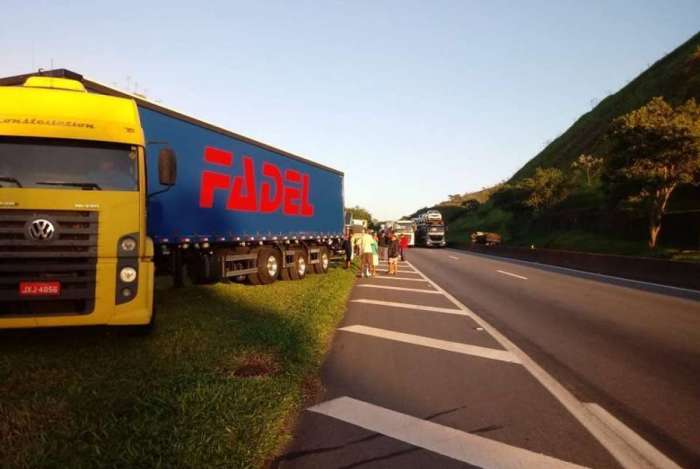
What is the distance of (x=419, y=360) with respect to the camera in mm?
7051

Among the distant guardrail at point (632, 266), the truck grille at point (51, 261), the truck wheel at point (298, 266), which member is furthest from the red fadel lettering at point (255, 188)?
the distant guardrail at point (632, 266)

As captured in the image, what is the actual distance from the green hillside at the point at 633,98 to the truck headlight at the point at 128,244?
4518 cm

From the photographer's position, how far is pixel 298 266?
1772 cm

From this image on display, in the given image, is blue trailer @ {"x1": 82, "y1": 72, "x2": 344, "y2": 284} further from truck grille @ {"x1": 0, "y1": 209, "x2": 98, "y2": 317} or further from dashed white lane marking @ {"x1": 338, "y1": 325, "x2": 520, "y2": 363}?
dashed white lane marking @ {"x1": 338, "y1": 325, "x2": 520, "y2": 363}

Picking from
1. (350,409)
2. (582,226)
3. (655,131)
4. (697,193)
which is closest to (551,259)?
(655,131)

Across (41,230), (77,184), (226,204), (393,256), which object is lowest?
(393,256)

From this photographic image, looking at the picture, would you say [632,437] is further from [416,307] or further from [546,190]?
[546,190]

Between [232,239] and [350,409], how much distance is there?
904 centimetres

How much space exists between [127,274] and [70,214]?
38.8 inches

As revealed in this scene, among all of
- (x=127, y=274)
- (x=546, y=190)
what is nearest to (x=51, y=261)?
(x=127, y=274)

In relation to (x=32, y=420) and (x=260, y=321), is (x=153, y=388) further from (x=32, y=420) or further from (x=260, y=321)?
(x=260, y=321)

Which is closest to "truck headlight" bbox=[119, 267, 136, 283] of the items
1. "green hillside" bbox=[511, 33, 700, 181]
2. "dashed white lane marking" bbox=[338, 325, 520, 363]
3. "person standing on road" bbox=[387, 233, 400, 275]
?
"dashed white lane marking" bbox=[338, 325, 520, 363]

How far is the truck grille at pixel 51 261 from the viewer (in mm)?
6230

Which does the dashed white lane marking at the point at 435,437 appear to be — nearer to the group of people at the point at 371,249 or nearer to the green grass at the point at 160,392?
the green grass at the point at 160,392
